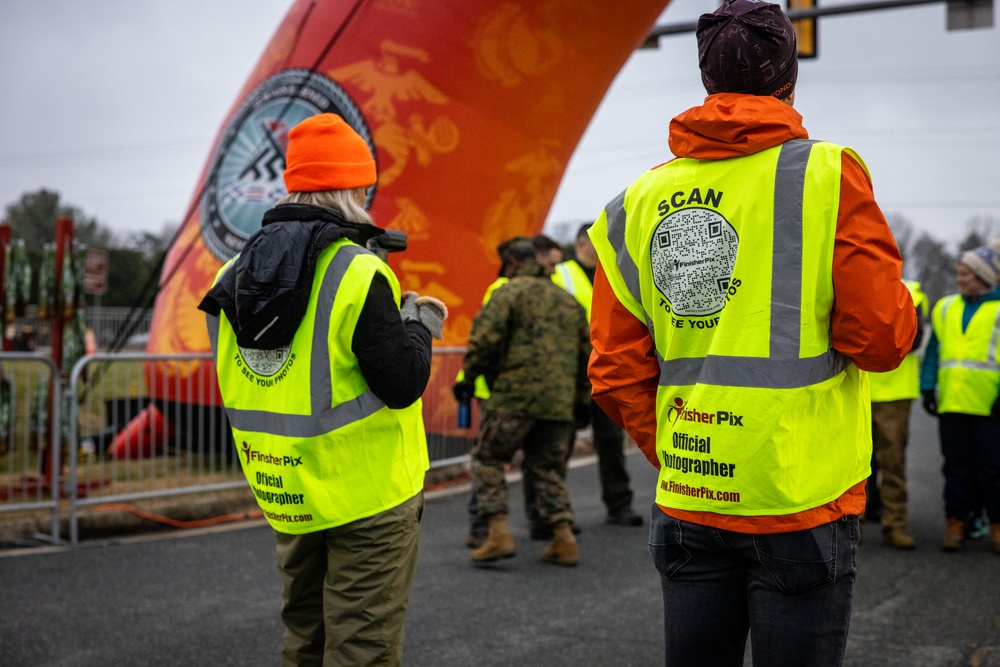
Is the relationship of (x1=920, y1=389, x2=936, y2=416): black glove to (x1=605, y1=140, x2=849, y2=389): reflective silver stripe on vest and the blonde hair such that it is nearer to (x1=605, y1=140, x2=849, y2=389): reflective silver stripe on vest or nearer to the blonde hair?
the blonde hair

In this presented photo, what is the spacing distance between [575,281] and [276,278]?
4.62 metres

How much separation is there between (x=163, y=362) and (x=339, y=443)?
5.60 metres

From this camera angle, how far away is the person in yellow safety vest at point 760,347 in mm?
1953

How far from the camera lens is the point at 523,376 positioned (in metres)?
5.89

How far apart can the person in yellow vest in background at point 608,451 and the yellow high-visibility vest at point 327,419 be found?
4.30m

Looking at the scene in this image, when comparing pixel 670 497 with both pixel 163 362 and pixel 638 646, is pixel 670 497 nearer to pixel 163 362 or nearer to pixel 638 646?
pixel 638 646

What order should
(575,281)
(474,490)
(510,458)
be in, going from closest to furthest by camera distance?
(510,458) < (474,490) < (575,281)

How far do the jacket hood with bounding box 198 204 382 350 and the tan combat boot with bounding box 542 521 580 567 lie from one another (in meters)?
3.50

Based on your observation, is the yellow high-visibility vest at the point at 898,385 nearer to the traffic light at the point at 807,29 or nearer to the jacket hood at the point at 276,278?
the jacket hood at the point at 276,278

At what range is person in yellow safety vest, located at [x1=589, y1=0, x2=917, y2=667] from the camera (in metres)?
1.95

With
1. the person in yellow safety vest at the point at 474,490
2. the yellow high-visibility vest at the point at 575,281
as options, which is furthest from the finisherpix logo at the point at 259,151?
the person in yellow safety vest at the point at 474,490

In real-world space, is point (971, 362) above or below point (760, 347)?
below

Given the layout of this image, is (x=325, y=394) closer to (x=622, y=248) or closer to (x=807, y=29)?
(x=622, y=248)

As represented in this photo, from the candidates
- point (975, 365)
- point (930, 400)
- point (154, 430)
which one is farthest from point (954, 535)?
point (154, 430)
